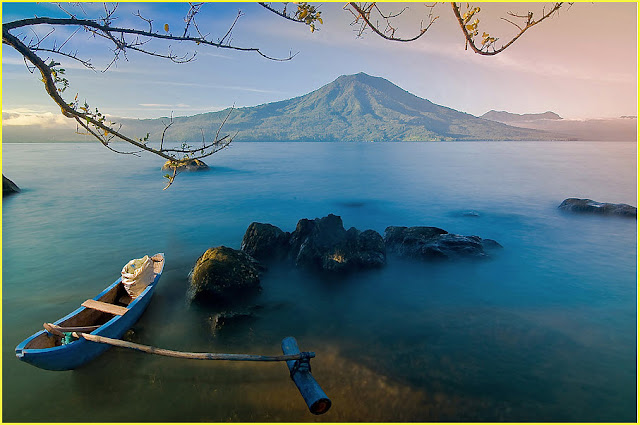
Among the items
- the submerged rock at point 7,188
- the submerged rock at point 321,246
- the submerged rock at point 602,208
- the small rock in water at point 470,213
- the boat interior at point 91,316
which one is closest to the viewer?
the boat interior at point 91,316

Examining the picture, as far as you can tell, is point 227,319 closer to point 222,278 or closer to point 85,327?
point 222,278

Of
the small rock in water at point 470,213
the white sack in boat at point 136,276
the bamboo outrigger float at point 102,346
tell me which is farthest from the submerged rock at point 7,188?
the small rock in water at point 470,213

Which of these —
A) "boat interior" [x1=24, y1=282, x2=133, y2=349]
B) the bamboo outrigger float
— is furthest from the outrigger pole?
"boat interior" [x1=24, y1=282, x2=133, y2=349]

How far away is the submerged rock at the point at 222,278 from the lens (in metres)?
11.2

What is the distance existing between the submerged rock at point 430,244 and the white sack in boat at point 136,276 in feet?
33.8

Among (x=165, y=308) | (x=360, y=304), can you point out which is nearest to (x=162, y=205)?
(x=165, y=308)

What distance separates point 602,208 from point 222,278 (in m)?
25.4

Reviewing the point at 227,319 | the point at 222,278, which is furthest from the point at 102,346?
the point at 222,278

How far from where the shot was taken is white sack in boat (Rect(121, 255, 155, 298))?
401 inches

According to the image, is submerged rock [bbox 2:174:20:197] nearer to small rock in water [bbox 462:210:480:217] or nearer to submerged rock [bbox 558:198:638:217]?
small rock in water [bbox 462:210:480:217]

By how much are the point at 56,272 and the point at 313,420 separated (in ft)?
43.9

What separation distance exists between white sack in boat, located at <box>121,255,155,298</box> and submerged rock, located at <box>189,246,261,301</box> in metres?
1.56

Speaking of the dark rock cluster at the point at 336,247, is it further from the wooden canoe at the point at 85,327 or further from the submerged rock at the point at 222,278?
the wooden canoe at the point at 85,327

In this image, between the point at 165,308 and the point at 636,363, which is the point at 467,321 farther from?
the point at 165,308
